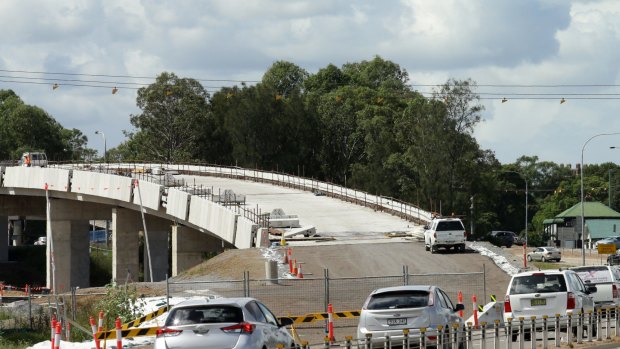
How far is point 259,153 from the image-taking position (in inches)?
5177

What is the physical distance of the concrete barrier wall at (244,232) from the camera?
68.8 m

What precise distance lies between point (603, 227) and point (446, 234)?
264 ft

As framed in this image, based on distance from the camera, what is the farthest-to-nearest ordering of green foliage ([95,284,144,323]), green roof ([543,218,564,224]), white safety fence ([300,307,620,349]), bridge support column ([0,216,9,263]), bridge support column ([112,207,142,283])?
green roof ([543,218,564,224])
bridge support column ([0,216,9,263])
bridge support column ([112,207,142,283])
green foliage ([95,284,144,323])
white safety fence ([300,307,620,349])

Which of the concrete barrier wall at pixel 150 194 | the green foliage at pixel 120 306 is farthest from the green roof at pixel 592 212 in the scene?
the green foliage at pixel 120 306

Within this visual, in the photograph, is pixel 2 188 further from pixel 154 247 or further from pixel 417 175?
pixel 417 175

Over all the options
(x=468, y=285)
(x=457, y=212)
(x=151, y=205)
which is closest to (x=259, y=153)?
(x=457, y=212)

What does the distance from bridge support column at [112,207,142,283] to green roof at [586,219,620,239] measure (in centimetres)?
5756

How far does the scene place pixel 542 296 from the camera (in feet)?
93.5

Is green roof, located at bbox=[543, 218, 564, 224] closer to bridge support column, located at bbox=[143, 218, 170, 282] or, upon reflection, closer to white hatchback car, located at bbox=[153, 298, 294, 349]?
bridge support column, located at bbox=[143, 218, 170, 282]

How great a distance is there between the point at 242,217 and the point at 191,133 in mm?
A: 72706

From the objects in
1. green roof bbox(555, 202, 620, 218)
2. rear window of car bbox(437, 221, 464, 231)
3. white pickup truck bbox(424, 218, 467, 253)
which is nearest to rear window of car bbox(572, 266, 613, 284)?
white pickup truck bbox(424, 218, 467, 253)

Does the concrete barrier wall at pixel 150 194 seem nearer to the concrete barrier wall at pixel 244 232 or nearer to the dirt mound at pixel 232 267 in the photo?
the concrete barrier wall at pixel 244 232

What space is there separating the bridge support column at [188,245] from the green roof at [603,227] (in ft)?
193

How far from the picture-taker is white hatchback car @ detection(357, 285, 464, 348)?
2439 centimetres
